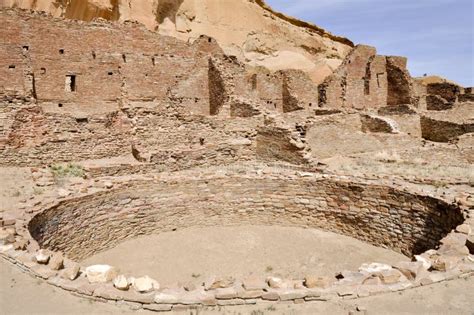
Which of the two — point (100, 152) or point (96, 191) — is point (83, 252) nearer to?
point (96, 191)

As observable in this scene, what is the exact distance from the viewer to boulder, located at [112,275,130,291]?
15.7ft

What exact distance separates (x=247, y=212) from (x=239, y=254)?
165 cm

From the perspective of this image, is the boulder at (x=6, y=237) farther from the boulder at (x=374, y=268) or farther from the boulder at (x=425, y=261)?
the boulder at (x=425, y=261)

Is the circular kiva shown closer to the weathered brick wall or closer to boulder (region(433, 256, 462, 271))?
boulder (region(433, 256, 462, 271))

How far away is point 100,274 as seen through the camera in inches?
198

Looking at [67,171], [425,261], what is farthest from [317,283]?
[67,171]

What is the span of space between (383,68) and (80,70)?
62.7ft

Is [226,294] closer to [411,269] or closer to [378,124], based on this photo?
[411,269]

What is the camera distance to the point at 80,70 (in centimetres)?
1766

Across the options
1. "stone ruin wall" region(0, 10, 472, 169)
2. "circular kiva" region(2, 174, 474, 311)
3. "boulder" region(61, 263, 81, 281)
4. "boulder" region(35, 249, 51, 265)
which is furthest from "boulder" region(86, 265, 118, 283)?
"stone ruin wall" region(0, 10, 472, 169)

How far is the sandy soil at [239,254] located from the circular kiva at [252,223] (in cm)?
27

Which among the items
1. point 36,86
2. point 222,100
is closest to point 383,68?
point 222,100

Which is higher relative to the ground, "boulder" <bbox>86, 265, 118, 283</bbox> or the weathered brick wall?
the weathered brick wall

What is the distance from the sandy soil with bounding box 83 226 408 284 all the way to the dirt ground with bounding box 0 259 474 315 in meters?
2.53
